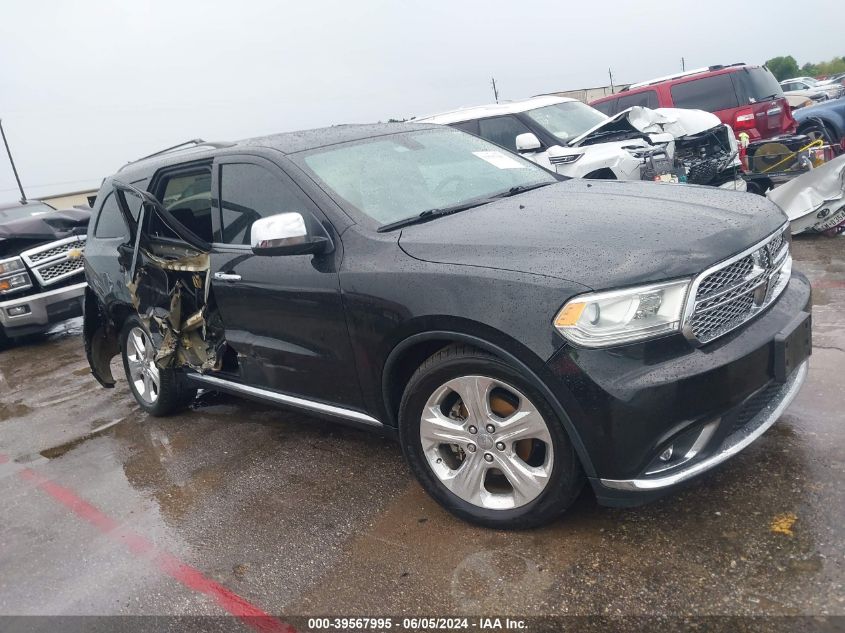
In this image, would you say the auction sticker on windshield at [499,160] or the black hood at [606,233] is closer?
the black hood at [606,233]

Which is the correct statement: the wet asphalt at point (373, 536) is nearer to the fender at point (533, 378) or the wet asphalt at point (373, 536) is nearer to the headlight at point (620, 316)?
the fender at point (533, 378)

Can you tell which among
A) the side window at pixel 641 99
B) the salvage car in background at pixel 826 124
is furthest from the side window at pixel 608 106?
the salvage car in background at pixel 826 124

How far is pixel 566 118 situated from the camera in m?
8.93

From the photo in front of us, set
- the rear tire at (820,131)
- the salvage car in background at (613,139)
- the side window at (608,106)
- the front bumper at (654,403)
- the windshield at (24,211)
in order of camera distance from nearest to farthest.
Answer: the front bumper at (654,403), the salvage car in background at (613,139), the windshield at (24,211), the rear tire at (820,131), the side window at (608,106)

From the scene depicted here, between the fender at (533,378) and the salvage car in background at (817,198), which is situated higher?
the fender at (533,378)

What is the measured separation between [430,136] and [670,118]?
508 cm

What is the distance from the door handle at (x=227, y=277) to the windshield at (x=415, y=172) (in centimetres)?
72

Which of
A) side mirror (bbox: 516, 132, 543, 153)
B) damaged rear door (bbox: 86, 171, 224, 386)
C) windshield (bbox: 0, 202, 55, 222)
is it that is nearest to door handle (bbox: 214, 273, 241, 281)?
damaged rear door (bbox: 86, 171, 224, 386)

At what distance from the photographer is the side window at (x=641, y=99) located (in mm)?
11277

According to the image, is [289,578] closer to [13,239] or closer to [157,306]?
[157,306]

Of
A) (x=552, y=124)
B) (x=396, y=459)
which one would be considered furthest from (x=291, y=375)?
(x=552, y=124)

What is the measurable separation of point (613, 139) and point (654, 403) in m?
6.13

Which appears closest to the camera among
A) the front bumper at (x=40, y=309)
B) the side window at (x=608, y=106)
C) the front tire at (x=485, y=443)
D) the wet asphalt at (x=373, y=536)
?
the wet asphalt at (x=373, y=536)

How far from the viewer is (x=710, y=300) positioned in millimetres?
2592
